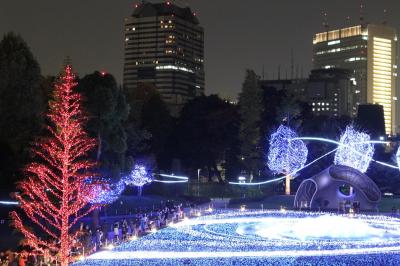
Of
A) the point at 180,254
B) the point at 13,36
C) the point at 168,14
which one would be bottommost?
the point at 180,254

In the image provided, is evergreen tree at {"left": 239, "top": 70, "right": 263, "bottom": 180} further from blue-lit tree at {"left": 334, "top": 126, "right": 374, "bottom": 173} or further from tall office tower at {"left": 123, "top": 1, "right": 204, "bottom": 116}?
tall office tower at {"left": 123, "top": 1, "right": 204, "bottom": 116}

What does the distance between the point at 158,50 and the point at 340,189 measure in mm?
130586

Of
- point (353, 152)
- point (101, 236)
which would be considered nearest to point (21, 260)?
point (101, 236)

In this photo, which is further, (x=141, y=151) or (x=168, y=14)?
(x=168, y=14)

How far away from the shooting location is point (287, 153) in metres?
54.4

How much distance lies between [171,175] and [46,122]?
90.6ft

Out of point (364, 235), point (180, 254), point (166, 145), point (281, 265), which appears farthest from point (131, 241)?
point (166, 145)

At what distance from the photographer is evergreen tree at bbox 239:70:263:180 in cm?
6112

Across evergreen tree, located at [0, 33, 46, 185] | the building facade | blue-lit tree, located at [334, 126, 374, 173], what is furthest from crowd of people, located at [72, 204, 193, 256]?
the building facade

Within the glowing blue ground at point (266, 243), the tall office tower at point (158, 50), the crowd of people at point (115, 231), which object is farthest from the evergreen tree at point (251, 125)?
the tall office tower at point (158, 50)

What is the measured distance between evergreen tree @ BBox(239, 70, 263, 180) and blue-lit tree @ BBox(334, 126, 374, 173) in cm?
1226

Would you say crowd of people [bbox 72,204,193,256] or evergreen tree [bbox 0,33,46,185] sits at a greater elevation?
evergreen tree [bbox 0,33,46,185]

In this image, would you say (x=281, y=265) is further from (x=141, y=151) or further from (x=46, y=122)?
(x=141, y=151)

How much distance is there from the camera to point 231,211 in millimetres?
44094
